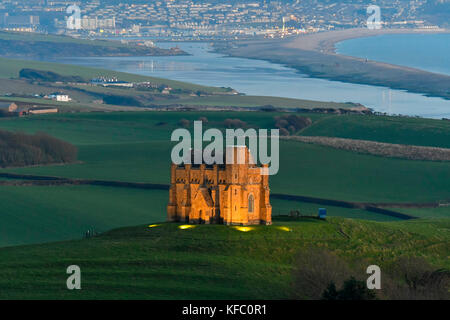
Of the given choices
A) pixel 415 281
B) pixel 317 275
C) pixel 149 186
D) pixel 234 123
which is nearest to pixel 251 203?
pixel 415 281

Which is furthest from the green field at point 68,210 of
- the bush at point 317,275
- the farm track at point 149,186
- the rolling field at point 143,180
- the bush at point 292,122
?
the bush at point 292,122

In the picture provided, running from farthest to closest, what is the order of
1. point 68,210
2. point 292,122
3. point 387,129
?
point 292,122 → point 387,129 → point 68,210

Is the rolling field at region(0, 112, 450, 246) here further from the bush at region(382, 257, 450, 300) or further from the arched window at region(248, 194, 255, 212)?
the bush at region(382, 257, 450, 300)

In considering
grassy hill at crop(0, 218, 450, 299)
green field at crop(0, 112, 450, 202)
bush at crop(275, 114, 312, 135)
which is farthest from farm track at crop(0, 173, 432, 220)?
bush at crop(275, 114, 312, 135)

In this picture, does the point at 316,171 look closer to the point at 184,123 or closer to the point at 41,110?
the point at 184,123

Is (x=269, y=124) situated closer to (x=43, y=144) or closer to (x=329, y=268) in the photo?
(x=43, y=144)
